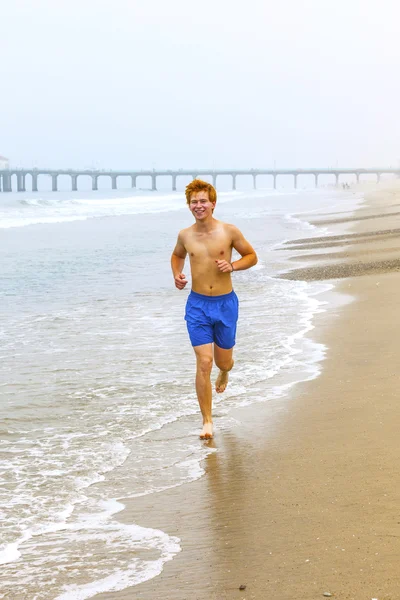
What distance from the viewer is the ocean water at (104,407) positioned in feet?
10.6

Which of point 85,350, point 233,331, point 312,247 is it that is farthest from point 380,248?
point 233,331

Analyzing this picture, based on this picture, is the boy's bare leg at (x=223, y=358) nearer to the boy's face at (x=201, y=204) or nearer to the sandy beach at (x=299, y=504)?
the sandy beach at (x=299, y=504)

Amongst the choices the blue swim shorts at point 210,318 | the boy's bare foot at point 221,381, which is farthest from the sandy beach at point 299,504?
the blue swim shorts at point 210,318

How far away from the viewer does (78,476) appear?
4211mm

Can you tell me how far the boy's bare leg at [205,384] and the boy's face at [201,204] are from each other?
0.76 metres

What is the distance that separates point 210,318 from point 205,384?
38 cm

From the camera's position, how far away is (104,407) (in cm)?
557

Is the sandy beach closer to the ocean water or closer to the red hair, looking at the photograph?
the ocean water

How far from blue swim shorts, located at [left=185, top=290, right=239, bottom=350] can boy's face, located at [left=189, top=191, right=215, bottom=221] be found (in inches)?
18.9

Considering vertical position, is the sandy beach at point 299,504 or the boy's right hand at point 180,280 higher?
the boy's right hand at point 180,280

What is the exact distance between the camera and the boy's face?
4828 mm

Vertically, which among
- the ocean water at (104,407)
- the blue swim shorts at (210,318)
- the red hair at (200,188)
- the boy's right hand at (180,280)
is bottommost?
the ocean water at (104,407)

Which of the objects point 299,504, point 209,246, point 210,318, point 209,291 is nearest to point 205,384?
point 210,318

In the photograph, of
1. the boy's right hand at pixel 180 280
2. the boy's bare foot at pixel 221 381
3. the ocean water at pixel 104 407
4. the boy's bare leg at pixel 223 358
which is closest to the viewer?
the ocean water at pixel 104 407
